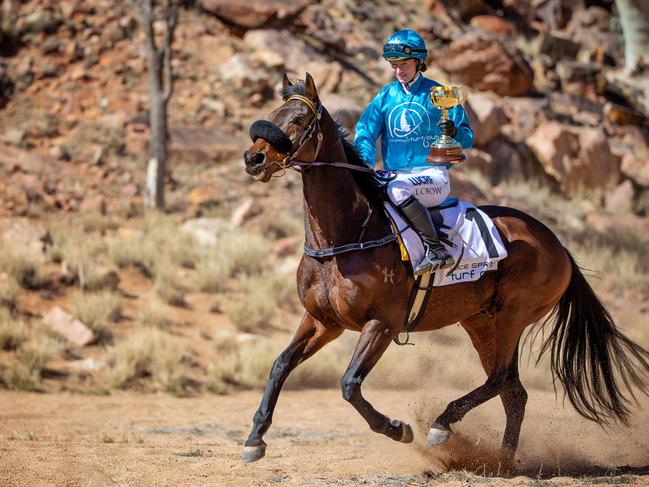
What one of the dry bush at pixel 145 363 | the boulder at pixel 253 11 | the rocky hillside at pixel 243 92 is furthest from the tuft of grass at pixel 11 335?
the boulder at pixel 253 11

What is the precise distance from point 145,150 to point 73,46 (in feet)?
14.4

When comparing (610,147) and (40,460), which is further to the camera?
(610,147)

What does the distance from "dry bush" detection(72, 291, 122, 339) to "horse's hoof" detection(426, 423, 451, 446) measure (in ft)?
22.4

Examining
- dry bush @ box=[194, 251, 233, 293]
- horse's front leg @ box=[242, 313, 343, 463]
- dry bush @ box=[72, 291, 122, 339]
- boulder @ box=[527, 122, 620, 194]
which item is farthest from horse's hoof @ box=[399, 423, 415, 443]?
boulder @ box=[527, 122, 620, 194]

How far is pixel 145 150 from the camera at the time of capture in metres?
17.9

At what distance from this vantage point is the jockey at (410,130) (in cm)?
589

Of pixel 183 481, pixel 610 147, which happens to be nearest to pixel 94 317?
pixel 183 481

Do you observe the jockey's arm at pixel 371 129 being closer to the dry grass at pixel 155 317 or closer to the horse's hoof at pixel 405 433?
Answer: the horse's hoof at pixel 405 433

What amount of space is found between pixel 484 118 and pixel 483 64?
2.74 metres

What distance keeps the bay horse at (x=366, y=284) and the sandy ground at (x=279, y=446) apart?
382 millimetres

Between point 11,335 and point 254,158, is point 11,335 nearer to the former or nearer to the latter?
point 11,335

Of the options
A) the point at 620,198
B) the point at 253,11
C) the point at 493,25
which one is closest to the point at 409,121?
the point at 620,198

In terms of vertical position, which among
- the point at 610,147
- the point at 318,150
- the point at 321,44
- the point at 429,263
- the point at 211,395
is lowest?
the point at 211,395

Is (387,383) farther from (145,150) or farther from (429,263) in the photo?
(145,150)
